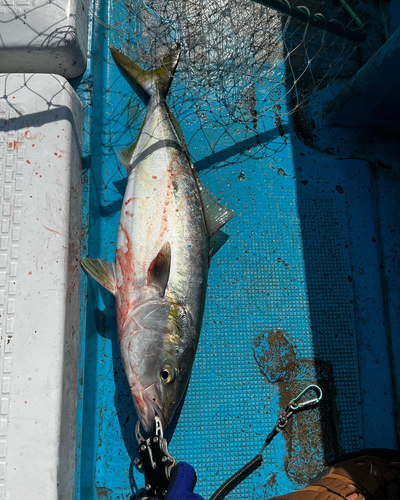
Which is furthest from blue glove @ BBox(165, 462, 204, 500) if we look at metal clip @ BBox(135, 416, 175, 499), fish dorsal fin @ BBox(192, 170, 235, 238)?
fish dorsal fin @ BBox(192, 170, 235, 238)

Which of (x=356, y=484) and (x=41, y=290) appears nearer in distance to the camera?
(x=41, y=290)

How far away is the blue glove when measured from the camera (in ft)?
6.04

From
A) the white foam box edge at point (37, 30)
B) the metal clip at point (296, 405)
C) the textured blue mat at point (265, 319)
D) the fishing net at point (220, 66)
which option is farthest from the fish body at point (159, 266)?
the metal clip at point (296, 405)

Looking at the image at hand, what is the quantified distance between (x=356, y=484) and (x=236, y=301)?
1.25 metres

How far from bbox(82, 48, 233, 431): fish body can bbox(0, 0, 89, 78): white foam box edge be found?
63 cm

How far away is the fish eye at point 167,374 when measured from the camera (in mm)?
1932

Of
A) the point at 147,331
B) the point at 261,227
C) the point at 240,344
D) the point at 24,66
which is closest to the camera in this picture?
the point at 147,331

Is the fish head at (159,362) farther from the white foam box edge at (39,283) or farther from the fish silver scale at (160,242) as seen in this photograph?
the white foam box edge at (39,283)

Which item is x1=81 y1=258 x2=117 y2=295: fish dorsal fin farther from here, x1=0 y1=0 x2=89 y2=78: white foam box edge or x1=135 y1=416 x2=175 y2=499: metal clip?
x1=0 y1=0 x2=89 y2=78: white foam box edge

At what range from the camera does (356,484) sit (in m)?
2.23

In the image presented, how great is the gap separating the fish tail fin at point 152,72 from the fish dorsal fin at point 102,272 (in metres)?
1.17

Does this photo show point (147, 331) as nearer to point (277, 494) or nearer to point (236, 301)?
point (236, 301)

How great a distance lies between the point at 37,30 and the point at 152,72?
719 millimetres

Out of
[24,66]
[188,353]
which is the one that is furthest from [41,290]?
[24,66]
